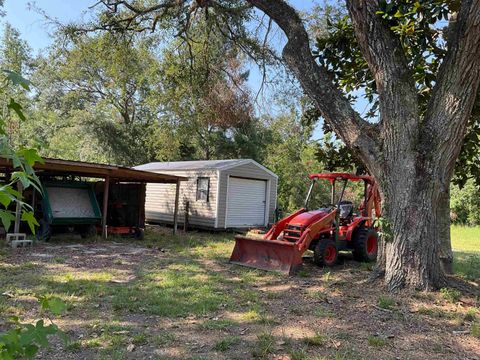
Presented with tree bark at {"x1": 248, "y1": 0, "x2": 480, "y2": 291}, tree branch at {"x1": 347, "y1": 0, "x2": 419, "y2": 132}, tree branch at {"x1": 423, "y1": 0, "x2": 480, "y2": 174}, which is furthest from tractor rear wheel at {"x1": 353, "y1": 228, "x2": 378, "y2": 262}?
tree branch at {"x1": 347, "y1": 0, "x2": 419, "y2": 132}

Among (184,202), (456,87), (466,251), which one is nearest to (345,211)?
(456,87)

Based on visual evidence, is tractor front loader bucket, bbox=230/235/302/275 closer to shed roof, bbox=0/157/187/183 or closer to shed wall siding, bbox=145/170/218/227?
shed roof, bbox=0/157/187/183

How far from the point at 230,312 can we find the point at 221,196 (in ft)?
30.8

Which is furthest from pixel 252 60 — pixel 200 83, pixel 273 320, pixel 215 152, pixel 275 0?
pixel 215 152

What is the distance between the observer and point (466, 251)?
12375 mm

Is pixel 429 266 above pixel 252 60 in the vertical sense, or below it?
below

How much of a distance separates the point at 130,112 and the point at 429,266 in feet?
71.1

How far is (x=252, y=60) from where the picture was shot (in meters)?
10.7

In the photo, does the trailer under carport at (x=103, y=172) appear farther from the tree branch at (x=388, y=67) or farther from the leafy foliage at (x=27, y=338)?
the leafy foliage at (x=27, y=338)

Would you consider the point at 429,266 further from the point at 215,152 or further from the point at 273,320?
the point at 215,152

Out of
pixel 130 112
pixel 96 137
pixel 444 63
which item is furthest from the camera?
pixel 130 112

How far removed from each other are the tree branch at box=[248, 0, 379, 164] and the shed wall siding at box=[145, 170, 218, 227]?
8059 mm

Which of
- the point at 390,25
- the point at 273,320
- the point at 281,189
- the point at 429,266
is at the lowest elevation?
the point at 273,320

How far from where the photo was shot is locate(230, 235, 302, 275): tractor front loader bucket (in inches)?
280
